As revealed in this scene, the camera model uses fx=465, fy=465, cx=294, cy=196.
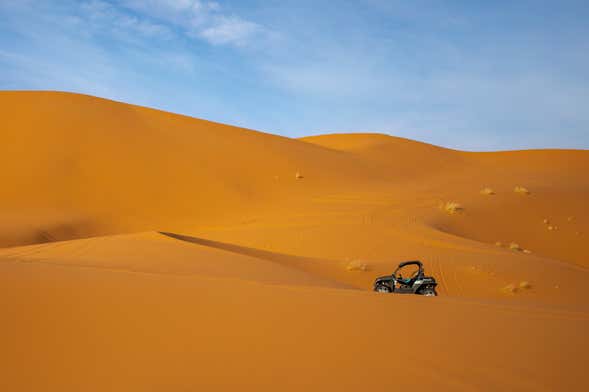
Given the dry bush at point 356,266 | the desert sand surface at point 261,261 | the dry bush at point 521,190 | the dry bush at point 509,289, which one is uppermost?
the dry bush at point 521,190

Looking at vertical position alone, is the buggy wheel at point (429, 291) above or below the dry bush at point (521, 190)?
below

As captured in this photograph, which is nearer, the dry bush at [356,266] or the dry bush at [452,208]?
the dry bush at [356,266]

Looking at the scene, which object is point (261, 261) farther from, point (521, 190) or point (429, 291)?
point (521, 190)

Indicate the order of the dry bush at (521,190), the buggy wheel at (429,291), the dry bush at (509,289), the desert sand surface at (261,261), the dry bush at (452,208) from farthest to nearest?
the dry bush at (521,190) → the dry bush at (452,208) → the dry bush at (509,289) → the buggy wheel at (429,291) → the desert sand surface at (261,261)

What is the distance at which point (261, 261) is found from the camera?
1233cm

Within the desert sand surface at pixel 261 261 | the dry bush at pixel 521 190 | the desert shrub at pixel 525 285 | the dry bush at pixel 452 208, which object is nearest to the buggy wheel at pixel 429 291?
the desert sand surface at pixel 261 261

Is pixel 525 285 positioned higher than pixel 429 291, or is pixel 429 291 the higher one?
pixel 429 291

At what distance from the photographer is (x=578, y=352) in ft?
13.7

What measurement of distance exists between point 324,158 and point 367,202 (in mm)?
12241

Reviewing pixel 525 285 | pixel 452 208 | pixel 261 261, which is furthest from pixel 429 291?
pixel 452 208

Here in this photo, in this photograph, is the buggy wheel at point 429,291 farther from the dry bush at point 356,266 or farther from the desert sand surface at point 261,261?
the dry bush at point 356,266

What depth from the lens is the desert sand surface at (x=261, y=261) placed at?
3.51 meters

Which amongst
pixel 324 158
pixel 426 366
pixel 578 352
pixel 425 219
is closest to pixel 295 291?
pixel 426 366

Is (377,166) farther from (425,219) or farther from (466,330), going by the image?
(466,330)
